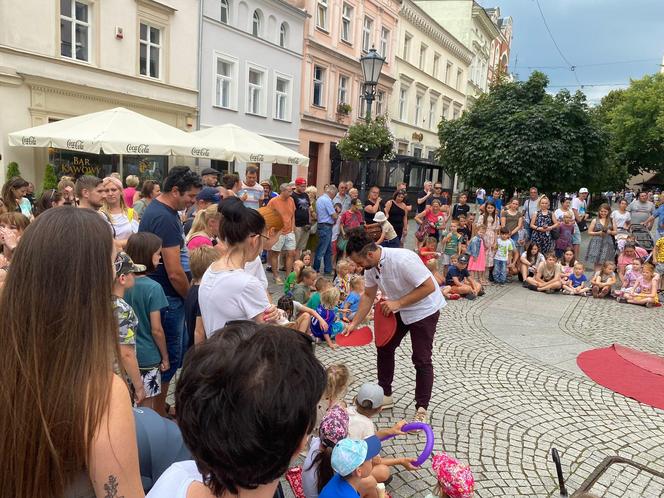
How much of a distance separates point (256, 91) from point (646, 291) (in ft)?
53.1

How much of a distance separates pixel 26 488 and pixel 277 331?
2.37ft

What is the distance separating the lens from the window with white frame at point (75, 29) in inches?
523

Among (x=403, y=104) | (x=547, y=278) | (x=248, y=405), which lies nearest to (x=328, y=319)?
(x=248, y=405)

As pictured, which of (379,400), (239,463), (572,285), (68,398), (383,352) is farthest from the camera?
(572,285)

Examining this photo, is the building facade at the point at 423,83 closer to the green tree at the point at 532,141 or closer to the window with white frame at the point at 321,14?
the window with white frame at the point at 321,14

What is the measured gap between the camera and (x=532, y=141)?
13273mm

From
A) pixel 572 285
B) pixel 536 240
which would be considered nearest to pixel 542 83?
pixel 536 240

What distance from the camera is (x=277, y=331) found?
1.11m

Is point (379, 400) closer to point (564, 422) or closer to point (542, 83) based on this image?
point (564, 422)

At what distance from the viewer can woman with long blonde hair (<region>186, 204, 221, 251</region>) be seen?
4.47 m

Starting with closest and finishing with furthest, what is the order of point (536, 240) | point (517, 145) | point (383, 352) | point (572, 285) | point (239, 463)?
point (239, 463), point (383, 352), point (572, 285), point (536, 240), point (517, 145)

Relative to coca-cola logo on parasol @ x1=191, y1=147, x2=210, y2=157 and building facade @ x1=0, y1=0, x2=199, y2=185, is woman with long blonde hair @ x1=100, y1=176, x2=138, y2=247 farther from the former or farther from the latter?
building facade @ x1=0, y1=0, x2=199, y2=185

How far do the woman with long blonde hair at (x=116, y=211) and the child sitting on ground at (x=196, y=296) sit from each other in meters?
1.33

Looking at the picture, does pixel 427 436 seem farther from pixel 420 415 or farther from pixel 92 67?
pixel 92 67
